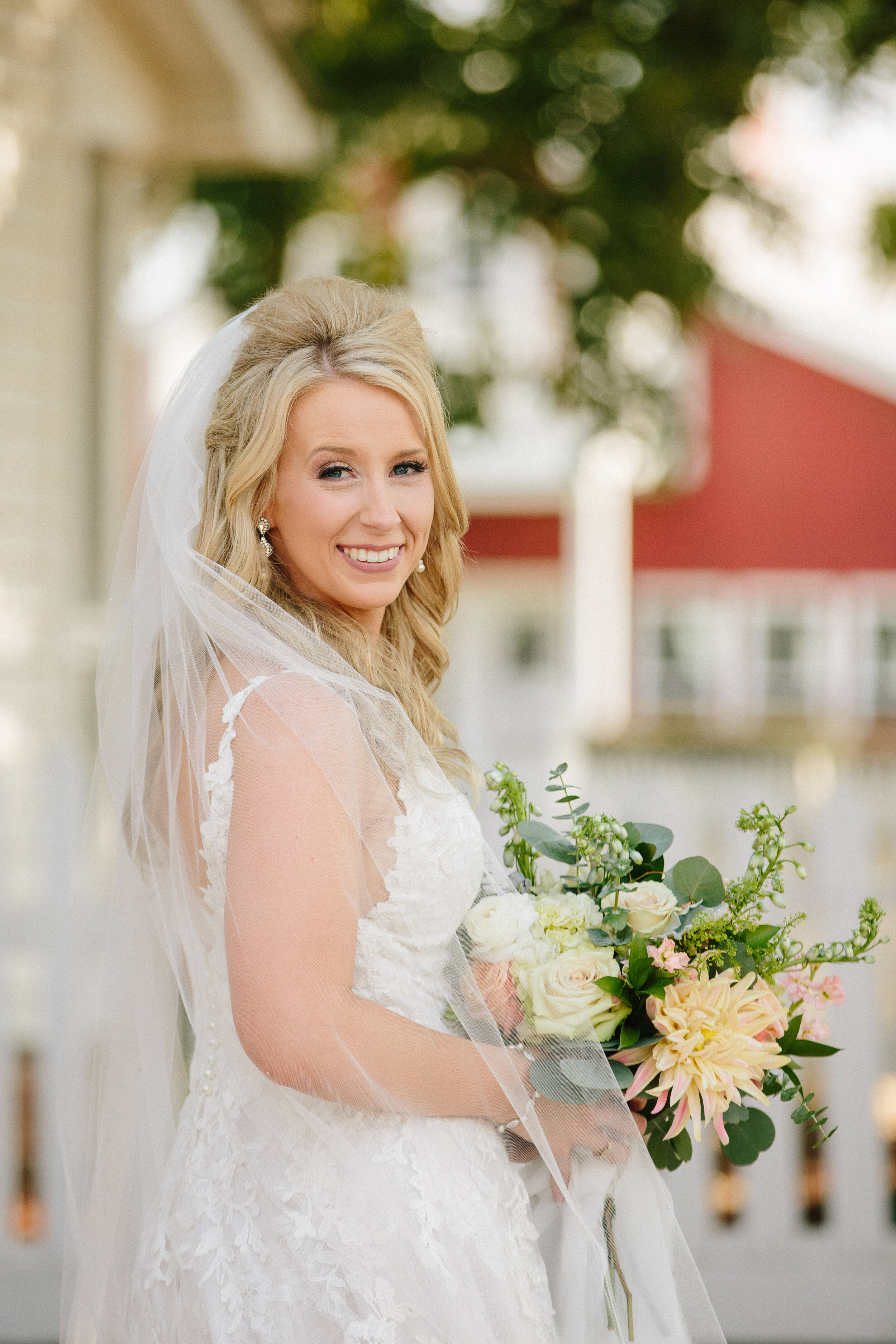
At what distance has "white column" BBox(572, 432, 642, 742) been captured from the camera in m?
17.7

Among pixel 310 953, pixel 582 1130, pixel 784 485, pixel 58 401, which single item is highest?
pixel 784 485

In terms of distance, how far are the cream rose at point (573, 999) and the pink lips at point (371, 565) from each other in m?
0.68

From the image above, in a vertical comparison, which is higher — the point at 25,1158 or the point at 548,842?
the point at 548,842

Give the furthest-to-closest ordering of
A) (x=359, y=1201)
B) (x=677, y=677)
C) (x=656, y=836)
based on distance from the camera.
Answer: (x=677, y=677), (x=656, y=836), (x=359, y=1201)

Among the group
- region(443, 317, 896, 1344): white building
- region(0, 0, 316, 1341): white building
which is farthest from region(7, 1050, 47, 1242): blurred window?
region(443, 317, 896, 1344): white building

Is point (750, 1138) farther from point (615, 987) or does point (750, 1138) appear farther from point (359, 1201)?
point (359, 1201)

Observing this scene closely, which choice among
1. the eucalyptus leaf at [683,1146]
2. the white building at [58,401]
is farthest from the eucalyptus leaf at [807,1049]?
the white building at [58,401]

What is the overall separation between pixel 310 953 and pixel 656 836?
2.34ft

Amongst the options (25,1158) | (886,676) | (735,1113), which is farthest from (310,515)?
(886,676)

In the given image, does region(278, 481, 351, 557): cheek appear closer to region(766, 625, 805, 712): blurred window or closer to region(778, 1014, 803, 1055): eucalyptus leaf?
region(778, 1014, 803, 1055): eucalyptus leaf

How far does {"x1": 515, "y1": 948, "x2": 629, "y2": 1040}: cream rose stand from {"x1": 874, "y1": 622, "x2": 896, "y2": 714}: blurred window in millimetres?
16761

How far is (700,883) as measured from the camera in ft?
6.70

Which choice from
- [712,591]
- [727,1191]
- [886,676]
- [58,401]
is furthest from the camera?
[712,591]

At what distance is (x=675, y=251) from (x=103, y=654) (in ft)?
27.0
